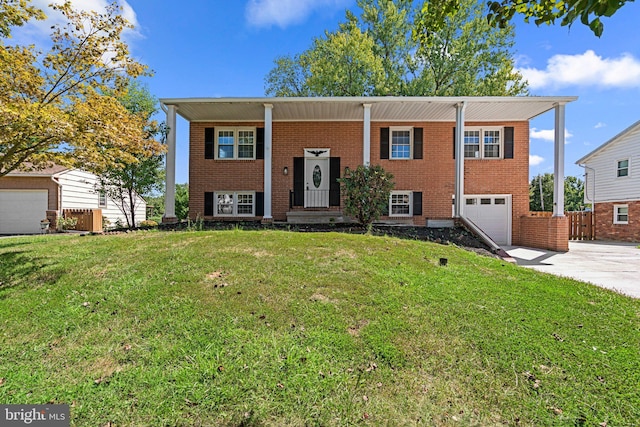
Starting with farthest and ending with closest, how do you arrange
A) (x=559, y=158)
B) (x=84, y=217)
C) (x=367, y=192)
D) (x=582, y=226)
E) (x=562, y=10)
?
(x=582, y=226), (x=84, y=217), (x=559, y=158), (x=367, y=192), (x=562, y=10)

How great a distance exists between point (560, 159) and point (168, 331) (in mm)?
11710

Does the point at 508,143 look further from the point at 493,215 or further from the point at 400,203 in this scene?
the point at 400,203

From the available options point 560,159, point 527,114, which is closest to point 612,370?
point 560,159

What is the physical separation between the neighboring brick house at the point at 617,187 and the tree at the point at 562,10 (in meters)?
16.9

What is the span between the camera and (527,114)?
36.0 feet

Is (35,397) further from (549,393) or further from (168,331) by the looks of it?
(549,393)

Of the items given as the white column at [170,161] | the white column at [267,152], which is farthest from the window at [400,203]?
the white column at [170,161]

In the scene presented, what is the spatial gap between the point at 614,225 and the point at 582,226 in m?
→ 1.26

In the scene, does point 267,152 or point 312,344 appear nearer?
point 312,344

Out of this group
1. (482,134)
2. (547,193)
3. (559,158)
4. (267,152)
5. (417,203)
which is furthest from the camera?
(547,193)

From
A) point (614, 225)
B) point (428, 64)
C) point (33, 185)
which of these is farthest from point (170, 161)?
point (614, 225)

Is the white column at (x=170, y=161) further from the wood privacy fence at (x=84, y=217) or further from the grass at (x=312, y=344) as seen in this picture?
the wood privacy fence at (x=84, y=217)

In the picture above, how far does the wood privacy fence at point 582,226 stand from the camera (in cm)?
1564

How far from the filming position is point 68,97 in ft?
18.5
